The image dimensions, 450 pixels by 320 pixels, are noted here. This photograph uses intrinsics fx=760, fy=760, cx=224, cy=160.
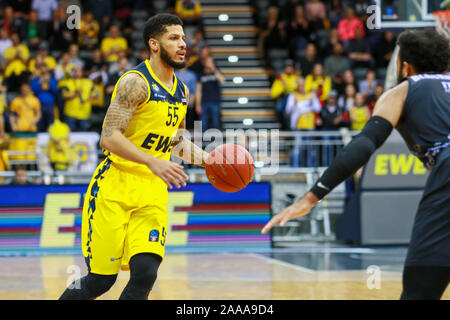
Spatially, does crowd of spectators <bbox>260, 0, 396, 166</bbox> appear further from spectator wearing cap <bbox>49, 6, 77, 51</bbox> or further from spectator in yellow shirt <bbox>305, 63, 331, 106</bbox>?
spectator wearing cap <bbox>49, 6, 77, 51</bbox>

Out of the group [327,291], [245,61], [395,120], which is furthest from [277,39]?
[395,120]

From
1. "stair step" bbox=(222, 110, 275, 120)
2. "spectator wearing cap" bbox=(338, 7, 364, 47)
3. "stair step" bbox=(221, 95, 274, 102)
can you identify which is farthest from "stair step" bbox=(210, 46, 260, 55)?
"spectator wearing cap" bbox=(338, 7, 364, 47)

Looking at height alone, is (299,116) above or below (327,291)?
above

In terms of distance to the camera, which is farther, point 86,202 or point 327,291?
point 327,291

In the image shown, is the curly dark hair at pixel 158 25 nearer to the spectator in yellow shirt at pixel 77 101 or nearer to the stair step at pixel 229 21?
the spectator in yellow shirt at pixel 77 101

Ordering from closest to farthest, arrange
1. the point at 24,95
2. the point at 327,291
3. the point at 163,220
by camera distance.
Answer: the point at 163,220 < the point at 327,291 < the point at 24,95

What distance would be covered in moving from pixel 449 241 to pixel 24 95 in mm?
12475

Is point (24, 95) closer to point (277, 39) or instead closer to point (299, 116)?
point (299, 116)

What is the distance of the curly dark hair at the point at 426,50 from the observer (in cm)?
418

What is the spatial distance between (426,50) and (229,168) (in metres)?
1.80

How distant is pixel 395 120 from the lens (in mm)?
4051

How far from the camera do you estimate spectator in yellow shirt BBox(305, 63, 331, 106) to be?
16.3m

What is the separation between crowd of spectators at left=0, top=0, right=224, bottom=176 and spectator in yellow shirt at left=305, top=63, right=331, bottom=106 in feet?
6.44

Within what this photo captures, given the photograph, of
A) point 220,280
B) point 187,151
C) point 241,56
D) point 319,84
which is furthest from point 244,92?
point 187,151
